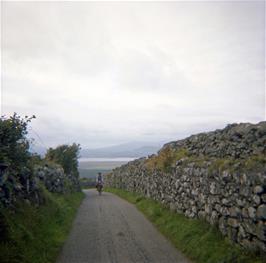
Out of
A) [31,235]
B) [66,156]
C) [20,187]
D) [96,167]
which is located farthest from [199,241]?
[96,167]

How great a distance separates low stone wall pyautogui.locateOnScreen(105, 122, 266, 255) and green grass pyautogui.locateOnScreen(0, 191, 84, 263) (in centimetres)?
417

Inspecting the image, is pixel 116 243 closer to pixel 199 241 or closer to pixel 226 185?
pixel 199 241

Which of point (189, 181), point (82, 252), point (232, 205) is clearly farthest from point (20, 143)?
point (232, 205)

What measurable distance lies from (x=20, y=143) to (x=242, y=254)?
7.32 metres

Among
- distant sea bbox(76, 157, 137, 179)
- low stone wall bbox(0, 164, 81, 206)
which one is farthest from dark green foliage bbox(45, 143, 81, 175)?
distant sea bbox(76, 157, 137, 179)

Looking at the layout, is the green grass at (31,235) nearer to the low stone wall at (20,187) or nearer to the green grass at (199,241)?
the low stone wall at (20,187)

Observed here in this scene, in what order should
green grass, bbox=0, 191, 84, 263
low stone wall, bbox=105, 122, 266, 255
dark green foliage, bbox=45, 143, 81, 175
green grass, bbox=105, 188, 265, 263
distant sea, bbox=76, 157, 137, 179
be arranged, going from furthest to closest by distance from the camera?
distant sea, bbox=76, 157, 137, 179
dark green foliage, bbox=45, 143, 81, 175
green grass, bbox=0, 191, 84, 263
green grass, bbox=105, 188, 265, 263
low stone wall, bbox=105, 122, 266, 255

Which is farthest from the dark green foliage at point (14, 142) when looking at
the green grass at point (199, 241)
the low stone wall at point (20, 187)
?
the green grass at point (199, 241)

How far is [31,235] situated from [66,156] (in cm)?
2373

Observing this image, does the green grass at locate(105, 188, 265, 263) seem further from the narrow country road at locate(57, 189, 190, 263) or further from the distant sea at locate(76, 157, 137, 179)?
the distant sea at locate(76, 157, 137, 179)

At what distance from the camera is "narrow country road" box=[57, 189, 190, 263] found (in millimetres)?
10266

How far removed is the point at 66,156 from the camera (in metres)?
34.0

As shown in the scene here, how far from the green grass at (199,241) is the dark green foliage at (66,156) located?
18759 millimetres

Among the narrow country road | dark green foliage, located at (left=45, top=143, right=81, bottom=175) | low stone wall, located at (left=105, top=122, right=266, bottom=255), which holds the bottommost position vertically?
the narrow country road
